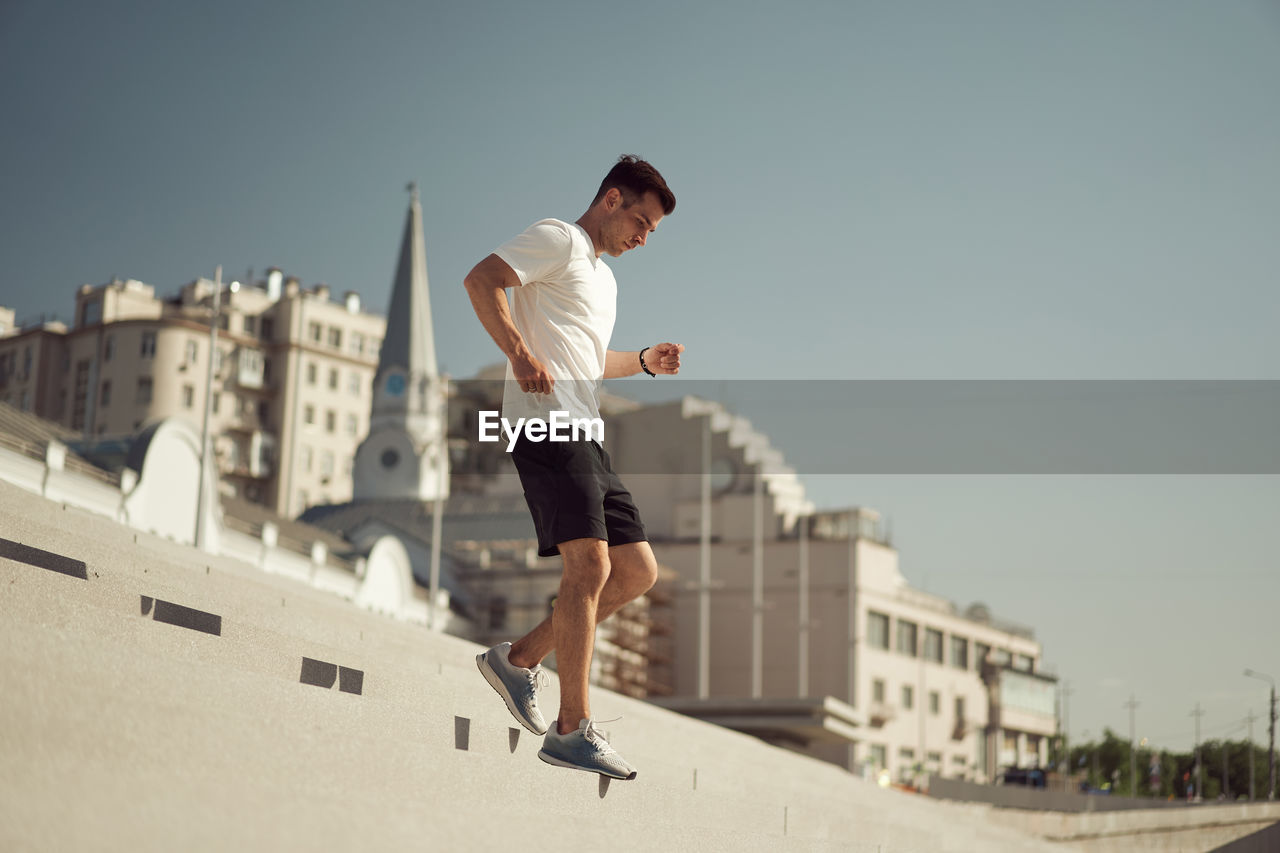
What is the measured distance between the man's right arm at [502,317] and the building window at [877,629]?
5950 centimetres

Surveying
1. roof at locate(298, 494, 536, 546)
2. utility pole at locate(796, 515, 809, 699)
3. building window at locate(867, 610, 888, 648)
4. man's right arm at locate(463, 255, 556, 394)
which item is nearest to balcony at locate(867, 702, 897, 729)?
building window at locate(867, 610, 888, 648)

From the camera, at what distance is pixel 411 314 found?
82.8 meters

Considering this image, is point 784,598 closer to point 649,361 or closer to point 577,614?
point 649,361

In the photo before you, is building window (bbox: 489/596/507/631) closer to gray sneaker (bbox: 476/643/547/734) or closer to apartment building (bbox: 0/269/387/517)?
apartment building (bbox: 0/269/387/517)

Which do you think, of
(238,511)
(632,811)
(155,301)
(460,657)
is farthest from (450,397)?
(632,811)

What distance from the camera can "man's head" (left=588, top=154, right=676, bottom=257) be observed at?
5102 millimetres

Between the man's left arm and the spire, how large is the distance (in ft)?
245

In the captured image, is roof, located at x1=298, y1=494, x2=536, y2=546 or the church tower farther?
the church tower

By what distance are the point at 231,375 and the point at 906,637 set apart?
48.4m

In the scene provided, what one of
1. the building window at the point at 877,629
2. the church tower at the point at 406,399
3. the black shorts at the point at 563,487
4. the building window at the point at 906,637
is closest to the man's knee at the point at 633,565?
the black shorts at the point at 563,487

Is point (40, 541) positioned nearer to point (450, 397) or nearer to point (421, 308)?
point (421, 308)

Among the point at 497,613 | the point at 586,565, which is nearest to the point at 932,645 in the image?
the point at 497,613

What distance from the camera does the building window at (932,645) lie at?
68188 mm

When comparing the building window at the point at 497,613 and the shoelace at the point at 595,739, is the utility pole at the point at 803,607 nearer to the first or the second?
the building window at the point at 497,613
